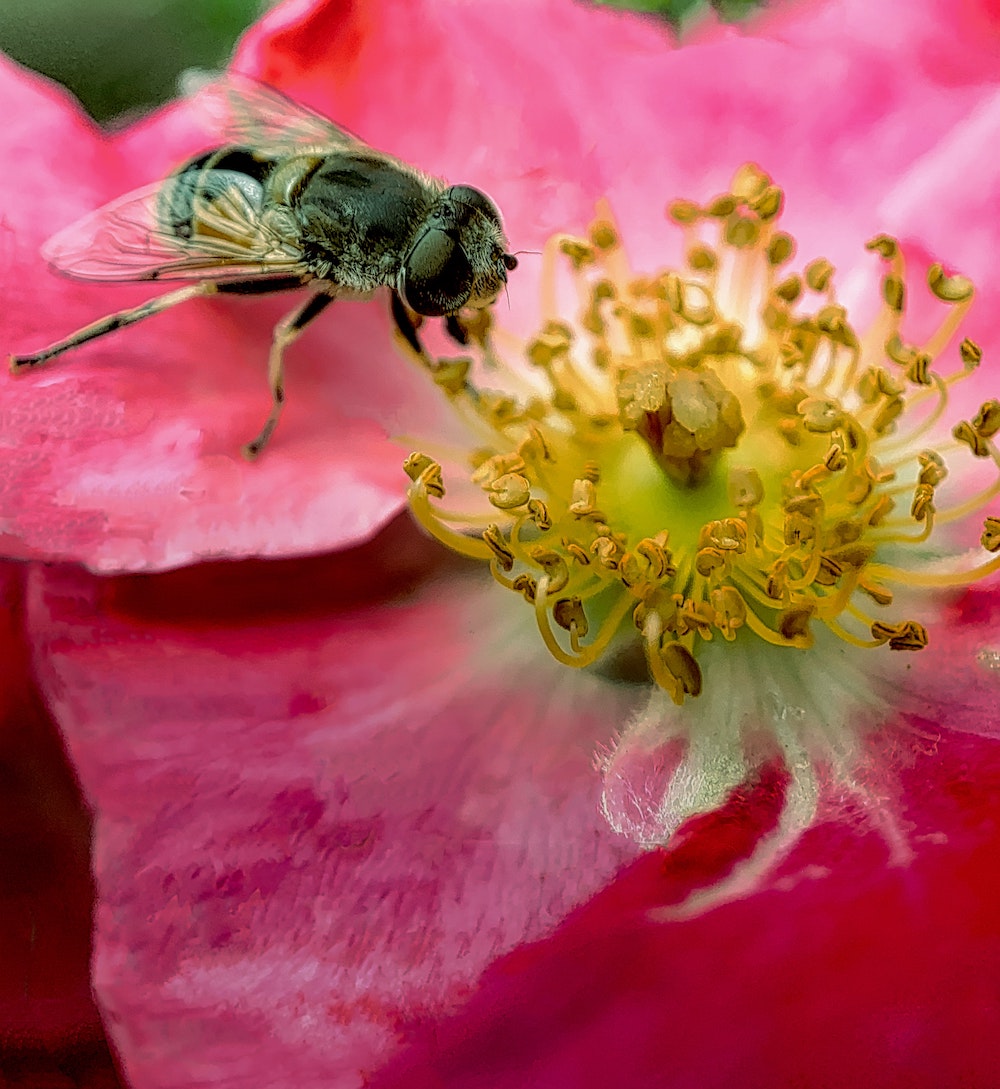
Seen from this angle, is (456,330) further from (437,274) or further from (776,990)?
(776,990)

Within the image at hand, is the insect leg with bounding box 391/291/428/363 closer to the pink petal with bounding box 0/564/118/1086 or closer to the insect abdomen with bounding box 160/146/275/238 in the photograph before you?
the insect abdomen with bounding box 160/146/275/238

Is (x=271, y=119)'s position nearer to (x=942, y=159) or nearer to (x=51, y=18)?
(x=51, y=18)

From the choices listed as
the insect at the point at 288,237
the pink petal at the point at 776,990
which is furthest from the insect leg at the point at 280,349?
the pink petal at the point at 776,990

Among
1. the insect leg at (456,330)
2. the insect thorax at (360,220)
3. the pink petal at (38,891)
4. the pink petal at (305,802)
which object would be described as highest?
the insect thorax at (360,220)

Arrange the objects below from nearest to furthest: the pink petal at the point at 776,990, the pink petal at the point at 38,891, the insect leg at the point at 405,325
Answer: the pink petal at the point at 776,990
the pink petal at the point at 38,891
the insect leg at the point at 405,325

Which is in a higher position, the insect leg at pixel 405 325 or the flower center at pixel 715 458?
the flower center at pixel 715 458

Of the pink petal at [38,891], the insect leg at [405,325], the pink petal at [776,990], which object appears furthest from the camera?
the insect leg at [405,325]

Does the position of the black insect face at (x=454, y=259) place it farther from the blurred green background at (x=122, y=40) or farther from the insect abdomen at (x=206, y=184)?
the blurred green background at (x=122, y=40)
